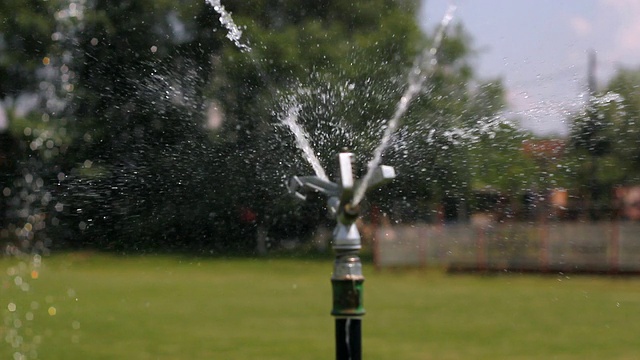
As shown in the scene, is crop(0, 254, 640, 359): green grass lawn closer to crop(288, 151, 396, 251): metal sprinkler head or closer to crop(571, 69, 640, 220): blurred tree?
crop(571, 69, 640, 220): blurred tree

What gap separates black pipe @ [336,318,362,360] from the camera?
2.13 metres

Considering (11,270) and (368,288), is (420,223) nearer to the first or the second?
(368,288)

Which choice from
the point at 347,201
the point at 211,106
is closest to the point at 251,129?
the point at 211,106

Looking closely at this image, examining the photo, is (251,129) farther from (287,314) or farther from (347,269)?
(347,269)

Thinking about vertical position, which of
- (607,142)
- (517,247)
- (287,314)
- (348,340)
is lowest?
(287,314)

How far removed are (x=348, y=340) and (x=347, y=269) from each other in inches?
5.5

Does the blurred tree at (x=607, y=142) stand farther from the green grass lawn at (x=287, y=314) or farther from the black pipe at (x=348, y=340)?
the black pipe at (x=348, y=340)

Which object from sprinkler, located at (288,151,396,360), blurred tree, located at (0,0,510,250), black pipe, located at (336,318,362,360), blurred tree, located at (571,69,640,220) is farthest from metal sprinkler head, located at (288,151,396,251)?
blurred tree, located at (571,69,640,220)

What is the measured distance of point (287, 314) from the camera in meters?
7.53

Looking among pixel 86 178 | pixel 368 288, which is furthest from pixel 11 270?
pixel 368 288

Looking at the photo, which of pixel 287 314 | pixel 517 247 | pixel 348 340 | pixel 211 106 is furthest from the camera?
pixel 517 247

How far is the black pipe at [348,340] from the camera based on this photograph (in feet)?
6.98

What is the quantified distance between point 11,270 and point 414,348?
7.34m

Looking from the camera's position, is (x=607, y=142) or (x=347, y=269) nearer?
(x=347, y=269)
